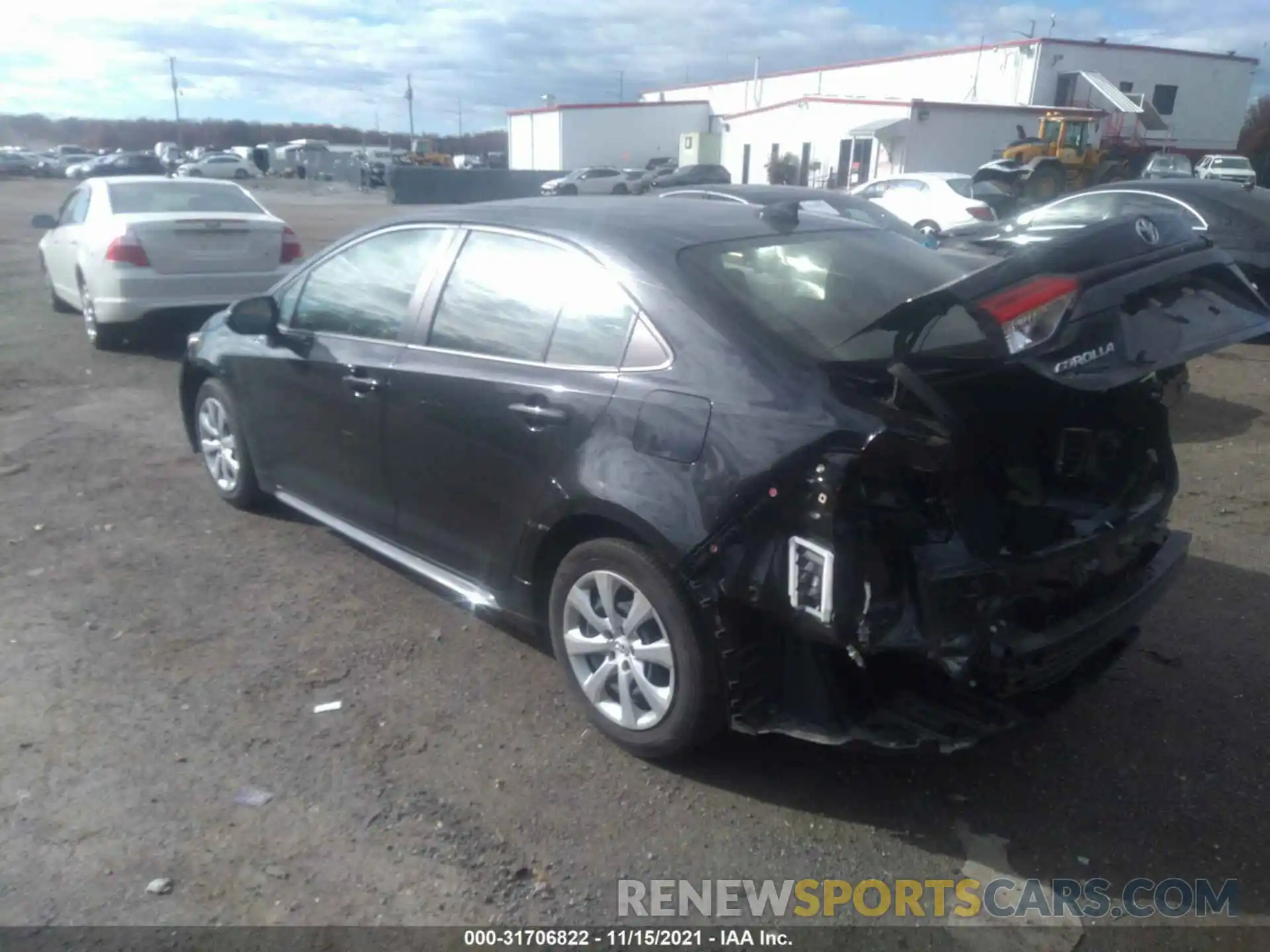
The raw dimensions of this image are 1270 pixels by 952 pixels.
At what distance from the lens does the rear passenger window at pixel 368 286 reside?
4.04m

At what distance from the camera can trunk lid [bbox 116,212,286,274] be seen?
895cm

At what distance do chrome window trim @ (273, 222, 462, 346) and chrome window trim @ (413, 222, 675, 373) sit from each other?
51 millimetres

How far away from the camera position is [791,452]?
2699mm

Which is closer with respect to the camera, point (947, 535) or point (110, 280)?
point (947, 535)

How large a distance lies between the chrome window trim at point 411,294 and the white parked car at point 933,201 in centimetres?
1309

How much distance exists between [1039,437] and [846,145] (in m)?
41.0

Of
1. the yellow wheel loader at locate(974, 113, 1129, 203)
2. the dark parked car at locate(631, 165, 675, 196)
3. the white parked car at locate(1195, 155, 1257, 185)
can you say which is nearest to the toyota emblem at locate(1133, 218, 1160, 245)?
the yellow wheel loader at locate(974, 113, 1129, 203)

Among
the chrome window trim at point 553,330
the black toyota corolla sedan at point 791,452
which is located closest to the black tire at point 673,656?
the black toyota corolla sedan at point 791,452

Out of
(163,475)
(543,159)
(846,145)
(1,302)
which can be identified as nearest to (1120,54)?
(846,145)

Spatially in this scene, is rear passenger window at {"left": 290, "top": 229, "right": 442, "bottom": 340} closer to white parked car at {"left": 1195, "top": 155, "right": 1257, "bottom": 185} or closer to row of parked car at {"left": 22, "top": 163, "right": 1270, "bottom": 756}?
row of parked car at {"left": 22, "top": 163, "right": 1270, "bottom": 756}

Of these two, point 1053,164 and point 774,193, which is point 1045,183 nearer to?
point 1053,164

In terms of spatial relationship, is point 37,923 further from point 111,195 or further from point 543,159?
point 543,159

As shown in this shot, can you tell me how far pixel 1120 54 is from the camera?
4528cm

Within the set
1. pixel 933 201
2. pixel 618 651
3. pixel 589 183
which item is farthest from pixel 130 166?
pixel 618 651
